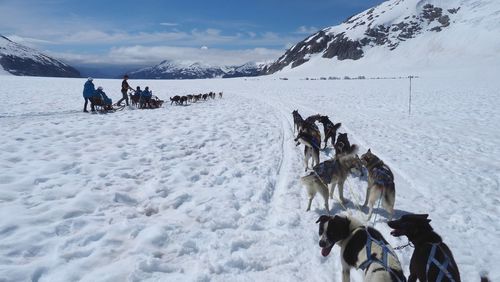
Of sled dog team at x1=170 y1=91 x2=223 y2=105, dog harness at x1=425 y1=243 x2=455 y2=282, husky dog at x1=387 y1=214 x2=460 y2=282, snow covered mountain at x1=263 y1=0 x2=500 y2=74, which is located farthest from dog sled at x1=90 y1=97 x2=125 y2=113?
snow covered mountain at x1=263 y1=0 x2=500 y2=74

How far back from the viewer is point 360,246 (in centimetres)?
403

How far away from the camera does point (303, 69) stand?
15500 cm

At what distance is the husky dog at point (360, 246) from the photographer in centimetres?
354

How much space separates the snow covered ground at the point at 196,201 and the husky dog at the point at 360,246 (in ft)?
2.43

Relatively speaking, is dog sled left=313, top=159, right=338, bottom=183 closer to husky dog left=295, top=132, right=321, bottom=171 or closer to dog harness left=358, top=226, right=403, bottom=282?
husky dog left=295, top=132, right=321, bottom=171

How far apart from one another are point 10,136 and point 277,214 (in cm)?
879

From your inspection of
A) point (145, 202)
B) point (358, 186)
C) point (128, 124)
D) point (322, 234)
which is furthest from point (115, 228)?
point (128, 124)

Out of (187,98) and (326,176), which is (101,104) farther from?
(326,176)

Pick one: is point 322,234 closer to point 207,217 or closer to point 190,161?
point 207,217

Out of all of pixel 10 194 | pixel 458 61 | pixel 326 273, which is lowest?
pixel 326 273

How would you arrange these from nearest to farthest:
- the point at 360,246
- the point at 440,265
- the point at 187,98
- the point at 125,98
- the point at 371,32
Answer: the point at 440,265 → the point at 360,246 → the point at 125,98 → the point at 187,98 → the point at 371,32

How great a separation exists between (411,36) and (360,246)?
155 m

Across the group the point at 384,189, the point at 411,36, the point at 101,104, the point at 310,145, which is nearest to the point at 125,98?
the point at 101,104

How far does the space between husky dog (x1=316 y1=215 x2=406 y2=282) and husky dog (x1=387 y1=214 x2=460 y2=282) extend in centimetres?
27
